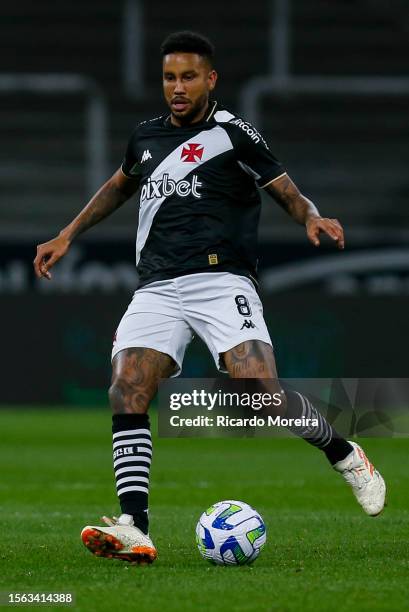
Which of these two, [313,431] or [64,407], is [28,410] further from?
[313,431]

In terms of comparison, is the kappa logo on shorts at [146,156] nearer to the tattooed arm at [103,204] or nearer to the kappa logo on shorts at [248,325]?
the tattooed arm at [103,204]

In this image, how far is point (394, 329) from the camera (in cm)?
1736

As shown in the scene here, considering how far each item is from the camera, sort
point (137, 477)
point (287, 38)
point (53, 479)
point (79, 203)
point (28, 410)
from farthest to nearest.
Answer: point (287, 38) < point (79, 203) < point (28, 410) < point (53, 479) < point (137, 477)

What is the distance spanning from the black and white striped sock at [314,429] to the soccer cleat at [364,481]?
47 mm

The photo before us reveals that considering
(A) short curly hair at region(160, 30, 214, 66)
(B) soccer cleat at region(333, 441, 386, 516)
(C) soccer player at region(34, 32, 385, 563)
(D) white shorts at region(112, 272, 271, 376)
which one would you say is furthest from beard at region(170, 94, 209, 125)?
(B) soccer cleat at region(333, 441, 386, 516)

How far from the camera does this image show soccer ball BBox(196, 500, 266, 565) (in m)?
5.72

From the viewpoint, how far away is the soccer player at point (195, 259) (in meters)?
5.94

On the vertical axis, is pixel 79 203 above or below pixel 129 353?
below

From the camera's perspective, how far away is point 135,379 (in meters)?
5.92

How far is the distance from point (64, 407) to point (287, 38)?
26.4 ft

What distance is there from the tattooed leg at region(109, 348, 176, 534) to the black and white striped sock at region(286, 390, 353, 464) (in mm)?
608

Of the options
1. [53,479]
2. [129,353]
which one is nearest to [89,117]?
[53,479]

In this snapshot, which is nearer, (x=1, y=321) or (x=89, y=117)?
(x=1, y=321)

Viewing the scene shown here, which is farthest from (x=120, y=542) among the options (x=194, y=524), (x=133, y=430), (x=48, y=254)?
(x=194, y=524)
